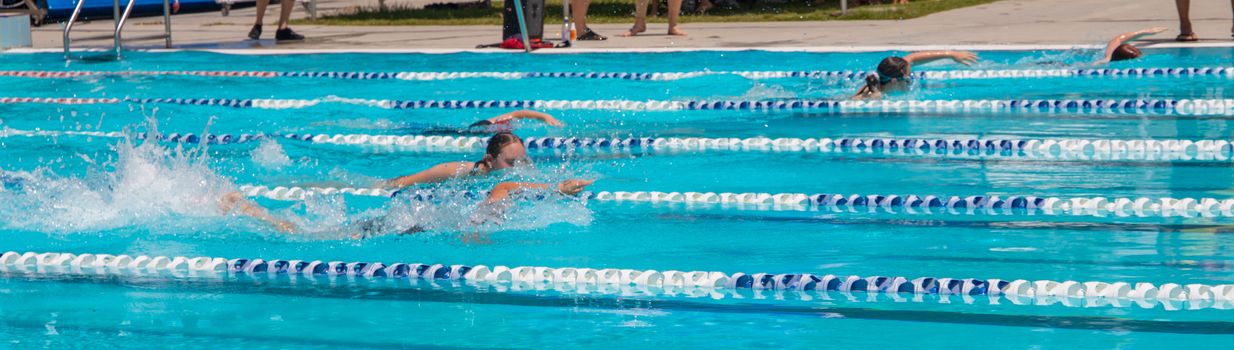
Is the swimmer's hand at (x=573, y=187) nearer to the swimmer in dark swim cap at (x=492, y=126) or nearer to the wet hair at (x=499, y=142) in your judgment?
the wet hair at (x=499, y=142)

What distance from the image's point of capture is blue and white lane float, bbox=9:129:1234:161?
710 cm

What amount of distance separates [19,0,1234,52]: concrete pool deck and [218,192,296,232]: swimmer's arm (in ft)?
23.1

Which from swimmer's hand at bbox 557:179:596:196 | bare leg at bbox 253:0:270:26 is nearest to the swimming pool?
swimmer's hand at bbox 557:179:596:196

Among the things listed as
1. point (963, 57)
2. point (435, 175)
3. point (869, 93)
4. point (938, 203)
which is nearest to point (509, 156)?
point (435, 175)

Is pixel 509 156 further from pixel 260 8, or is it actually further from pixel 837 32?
pixel 260 8

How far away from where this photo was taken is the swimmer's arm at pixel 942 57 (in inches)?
384

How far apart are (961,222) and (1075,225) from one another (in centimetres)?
Result: 38

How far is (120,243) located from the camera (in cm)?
564

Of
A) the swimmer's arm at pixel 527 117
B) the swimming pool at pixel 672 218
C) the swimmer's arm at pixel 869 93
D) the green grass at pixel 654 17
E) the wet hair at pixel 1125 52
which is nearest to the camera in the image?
the swimming pool at pixel 672 218

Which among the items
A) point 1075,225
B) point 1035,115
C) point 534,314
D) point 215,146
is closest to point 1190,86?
point 1035,115

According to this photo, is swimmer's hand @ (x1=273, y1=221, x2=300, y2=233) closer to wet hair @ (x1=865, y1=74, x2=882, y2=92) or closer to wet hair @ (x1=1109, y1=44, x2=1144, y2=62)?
wet hair @ (x1=865, y1=74, x2=882, y2=92)

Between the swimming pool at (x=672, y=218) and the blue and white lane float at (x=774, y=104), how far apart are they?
2 cm

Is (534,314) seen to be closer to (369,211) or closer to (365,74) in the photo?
(369,211)

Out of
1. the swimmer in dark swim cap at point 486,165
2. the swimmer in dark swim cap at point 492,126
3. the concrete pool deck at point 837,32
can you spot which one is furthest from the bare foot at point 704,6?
the swimmer in dark swim cap at point 486,165
